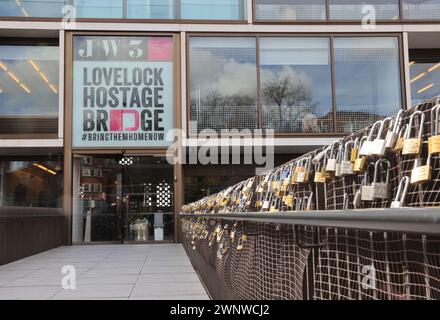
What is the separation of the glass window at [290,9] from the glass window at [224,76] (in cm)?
110

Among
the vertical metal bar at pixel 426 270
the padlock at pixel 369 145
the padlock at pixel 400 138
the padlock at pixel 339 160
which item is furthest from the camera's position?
the padlock at pixel 339 160

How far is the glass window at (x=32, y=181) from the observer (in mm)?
19484

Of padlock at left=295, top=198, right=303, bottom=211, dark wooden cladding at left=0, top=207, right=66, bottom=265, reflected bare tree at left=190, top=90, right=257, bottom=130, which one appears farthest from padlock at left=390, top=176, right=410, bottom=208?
reflected bare tree at left=190, top=90, right=257, bottom=130

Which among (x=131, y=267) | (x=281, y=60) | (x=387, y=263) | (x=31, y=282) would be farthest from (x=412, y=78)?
(x=387, y=263)

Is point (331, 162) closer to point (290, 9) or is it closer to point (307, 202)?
point (307, 202)

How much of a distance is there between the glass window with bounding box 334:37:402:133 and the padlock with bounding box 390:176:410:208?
1690 centimetres

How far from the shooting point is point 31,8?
18141mm

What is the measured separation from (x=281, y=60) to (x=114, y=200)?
→ 764 cm

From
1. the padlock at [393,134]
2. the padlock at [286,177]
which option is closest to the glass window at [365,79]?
the padlock at [286,177]

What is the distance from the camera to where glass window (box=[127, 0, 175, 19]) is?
1856cm

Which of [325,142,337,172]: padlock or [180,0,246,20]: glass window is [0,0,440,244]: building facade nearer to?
[180,0,246,20]: glass window

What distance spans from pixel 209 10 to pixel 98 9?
152 inches

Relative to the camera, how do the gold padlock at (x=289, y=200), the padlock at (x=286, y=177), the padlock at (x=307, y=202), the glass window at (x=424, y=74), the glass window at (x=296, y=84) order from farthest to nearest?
the glass window at (x=424, y=74), the glass window at (x=296, y=84), the padlock at (x=286, y=177), the gold padlock at (x=289, y=200), the padlock at (x=307, y=202)

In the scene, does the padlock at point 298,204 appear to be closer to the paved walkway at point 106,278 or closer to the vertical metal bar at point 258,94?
the paved walkway at point 106,278
